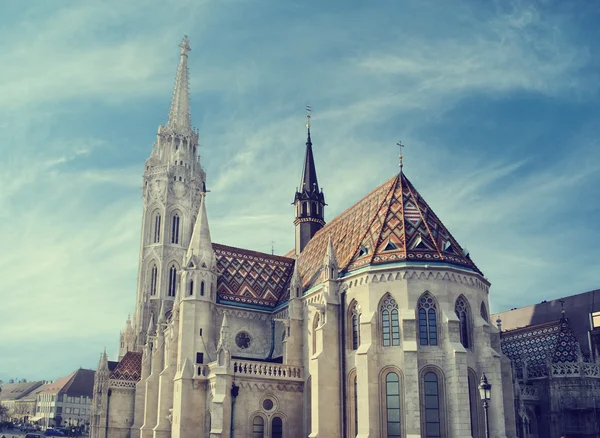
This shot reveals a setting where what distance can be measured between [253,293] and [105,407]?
19368 millimetres

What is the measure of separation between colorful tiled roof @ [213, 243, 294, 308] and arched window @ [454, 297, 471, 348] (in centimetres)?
1372

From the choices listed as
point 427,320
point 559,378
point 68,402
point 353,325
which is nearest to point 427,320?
point 427,320

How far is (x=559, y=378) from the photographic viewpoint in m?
39.9

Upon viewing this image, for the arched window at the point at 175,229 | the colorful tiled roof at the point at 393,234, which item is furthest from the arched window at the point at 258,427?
the arched window at the point at 175,229

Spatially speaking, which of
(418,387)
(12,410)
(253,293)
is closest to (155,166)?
(253,293)

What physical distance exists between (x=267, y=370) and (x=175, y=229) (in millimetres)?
30446

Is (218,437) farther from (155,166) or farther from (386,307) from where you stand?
(155,166)

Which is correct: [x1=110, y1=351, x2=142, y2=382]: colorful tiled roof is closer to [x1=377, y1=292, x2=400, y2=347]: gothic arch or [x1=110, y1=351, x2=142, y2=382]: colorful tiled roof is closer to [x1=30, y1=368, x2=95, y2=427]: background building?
[x1=377, y1=292, x2=400, y2=347]: gothic arch

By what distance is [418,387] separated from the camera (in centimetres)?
3266

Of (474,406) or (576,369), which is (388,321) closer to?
(474,406)

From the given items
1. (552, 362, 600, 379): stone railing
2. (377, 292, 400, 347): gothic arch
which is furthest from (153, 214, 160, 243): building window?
(552, 362, 600, 379): stone railing

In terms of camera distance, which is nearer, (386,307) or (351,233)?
(386,307)

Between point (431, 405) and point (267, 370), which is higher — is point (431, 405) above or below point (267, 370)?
below

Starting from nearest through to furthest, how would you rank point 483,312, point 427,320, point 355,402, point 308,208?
point 427,320
point 355,402
point 483,312
point 308,208
